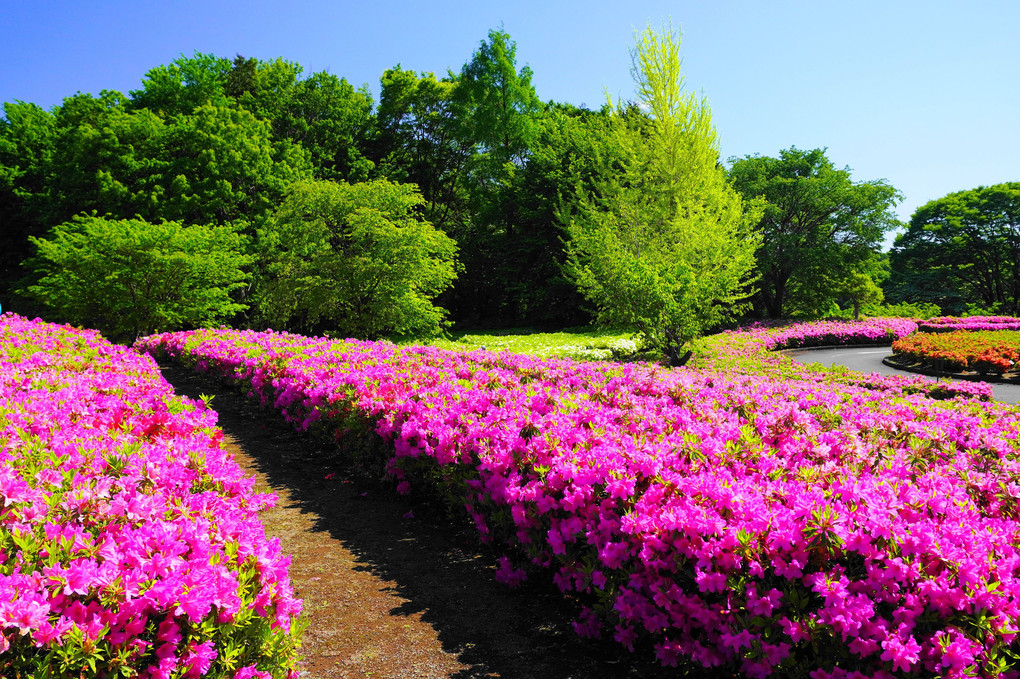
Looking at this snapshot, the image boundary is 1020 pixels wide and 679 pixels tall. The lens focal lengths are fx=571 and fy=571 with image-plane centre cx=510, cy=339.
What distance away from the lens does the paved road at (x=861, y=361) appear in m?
12.1

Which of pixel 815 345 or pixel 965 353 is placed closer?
pixel 965 353

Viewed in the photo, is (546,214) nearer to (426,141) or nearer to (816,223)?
(426,141)

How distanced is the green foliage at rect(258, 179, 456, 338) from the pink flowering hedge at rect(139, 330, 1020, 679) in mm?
14223

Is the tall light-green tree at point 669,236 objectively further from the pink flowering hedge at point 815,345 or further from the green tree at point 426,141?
the green tree at point 426,141

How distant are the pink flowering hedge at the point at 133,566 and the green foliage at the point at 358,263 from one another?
54.3 feet

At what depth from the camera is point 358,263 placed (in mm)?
19516

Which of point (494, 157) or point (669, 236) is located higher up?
point (494, 157)

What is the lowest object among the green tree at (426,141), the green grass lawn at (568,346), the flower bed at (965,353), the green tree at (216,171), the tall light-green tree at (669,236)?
the flower bed at (965,353)

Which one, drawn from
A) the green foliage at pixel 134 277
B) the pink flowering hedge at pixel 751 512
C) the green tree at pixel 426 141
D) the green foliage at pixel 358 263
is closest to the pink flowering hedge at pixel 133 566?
the pink flowering hedge at pixel 751 512

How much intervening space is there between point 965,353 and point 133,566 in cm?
1823

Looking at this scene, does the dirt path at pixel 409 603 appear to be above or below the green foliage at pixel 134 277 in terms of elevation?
below

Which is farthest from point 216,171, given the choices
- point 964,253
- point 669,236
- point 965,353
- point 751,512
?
point 964,253

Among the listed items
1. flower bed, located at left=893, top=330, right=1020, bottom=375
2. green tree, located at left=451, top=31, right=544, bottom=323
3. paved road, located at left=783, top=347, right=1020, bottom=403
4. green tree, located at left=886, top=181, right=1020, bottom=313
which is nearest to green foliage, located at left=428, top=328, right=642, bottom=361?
paved road, located at left=783, top=347, right=1020, bottom=403

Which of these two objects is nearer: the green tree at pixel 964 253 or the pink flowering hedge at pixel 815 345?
the pink flowering hedge at pixel 815 345
